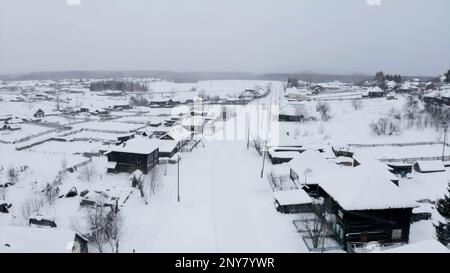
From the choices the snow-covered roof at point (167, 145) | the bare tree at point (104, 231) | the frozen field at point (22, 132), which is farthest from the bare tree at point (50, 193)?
the frozen field at point (22, 132)

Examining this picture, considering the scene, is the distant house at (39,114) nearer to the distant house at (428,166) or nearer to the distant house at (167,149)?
the distant house at (167,149)

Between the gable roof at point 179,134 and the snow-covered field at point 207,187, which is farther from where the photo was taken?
the gable roof at point 179,134

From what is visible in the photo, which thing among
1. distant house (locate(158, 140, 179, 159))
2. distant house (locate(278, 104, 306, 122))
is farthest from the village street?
distant house (locate(278, 104, 306, 122))

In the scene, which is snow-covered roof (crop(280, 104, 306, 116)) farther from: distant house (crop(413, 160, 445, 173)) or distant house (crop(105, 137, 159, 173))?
distant house (crop(105, 137, 159, 173))

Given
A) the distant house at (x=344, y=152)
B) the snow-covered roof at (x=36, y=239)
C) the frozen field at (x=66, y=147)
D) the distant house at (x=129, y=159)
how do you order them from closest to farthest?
the snow-covered roof at (x=36, y=239)
the distant house at (x=129, y=159)
the distant house at (x=344, y=152)
the frozen field at (x=66, y=147)

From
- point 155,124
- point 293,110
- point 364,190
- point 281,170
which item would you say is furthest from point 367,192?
point 155,124

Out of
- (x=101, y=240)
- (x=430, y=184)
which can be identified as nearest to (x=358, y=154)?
(x=430, y=184)
